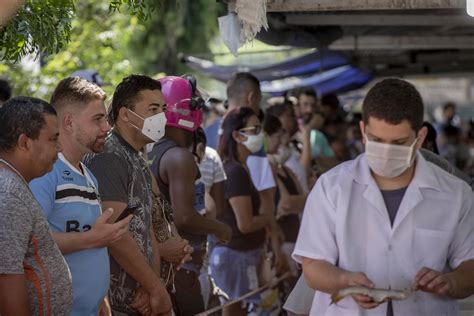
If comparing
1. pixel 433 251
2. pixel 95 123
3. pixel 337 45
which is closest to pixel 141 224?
pixel 95 123

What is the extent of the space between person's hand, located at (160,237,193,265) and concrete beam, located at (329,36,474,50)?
727 centimetres

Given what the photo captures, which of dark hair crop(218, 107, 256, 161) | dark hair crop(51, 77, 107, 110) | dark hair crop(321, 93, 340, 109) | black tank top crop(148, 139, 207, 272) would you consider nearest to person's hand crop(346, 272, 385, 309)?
dark hair crop(51, 77, 107, 110)

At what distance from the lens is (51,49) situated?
231 inches

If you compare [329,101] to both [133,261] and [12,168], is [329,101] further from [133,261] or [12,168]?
[12,168]

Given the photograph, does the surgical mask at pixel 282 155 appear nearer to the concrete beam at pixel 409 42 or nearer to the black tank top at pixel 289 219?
the black tank top at pixel 289 219

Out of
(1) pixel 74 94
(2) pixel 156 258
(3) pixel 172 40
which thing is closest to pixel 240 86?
(2) pixel 156 258

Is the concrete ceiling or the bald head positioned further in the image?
the bald head

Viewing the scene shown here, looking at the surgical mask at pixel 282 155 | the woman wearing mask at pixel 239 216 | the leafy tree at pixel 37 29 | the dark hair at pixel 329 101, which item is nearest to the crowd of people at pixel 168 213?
the leafy tree at pixel 37 29

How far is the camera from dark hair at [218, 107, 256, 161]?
9.22 metres

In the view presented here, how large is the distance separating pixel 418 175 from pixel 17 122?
1.88 metres

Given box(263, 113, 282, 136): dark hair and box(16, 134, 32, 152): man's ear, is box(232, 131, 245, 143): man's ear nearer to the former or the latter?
Result: box(263, 113, 282, 136): dark hair

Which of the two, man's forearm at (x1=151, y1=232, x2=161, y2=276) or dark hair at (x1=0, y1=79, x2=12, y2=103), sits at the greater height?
dark hair at (x1=0, y1=79, x2=12, y2=103)

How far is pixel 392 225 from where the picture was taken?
4.91 m

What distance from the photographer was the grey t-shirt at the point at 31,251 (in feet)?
14.7
